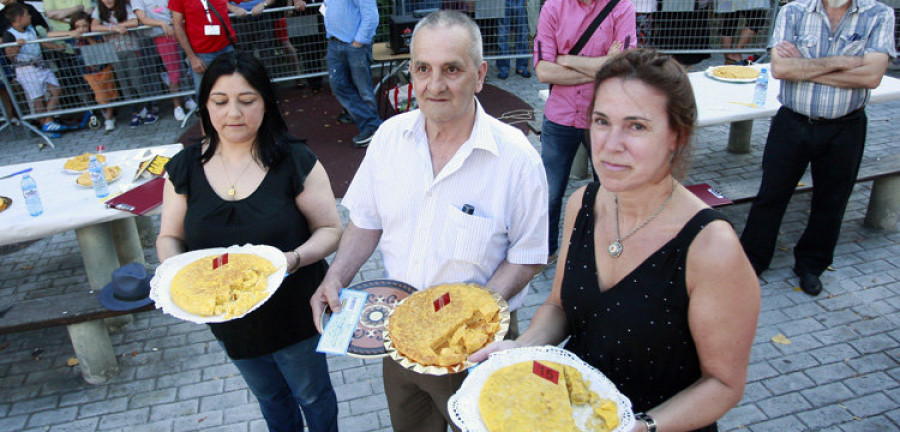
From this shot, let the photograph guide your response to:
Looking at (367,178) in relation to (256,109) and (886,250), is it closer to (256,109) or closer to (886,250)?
(256,109)

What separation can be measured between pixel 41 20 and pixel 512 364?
408 inches

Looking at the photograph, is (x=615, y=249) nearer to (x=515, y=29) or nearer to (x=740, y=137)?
(x=740, y=137)

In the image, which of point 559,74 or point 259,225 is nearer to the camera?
point 259,225

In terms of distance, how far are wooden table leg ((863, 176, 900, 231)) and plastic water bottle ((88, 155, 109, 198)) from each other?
6886 millimetres

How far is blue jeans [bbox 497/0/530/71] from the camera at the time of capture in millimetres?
10461

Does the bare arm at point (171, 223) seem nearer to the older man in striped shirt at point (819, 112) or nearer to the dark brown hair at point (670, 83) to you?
the dark brown hair at point (670, 83)

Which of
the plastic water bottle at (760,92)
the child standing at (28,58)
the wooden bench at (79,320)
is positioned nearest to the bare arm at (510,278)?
the wooden bench at (79,320)

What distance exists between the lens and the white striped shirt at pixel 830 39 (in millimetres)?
4309

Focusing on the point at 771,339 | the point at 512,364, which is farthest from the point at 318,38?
the point at 512,364

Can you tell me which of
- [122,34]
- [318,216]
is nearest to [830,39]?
[318,216]

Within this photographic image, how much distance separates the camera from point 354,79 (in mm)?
8125

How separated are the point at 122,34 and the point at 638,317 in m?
9.41

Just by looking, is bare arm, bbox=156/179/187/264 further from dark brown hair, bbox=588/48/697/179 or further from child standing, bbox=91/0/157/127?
child standing, bbox=91/0/157/127

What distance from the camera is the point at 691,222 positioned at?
2.03 meters
